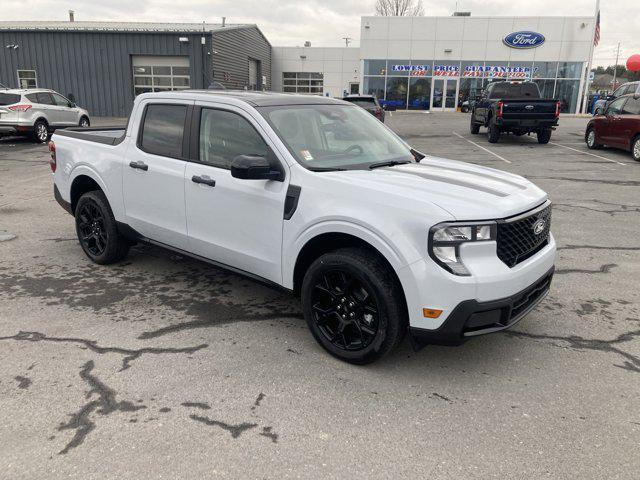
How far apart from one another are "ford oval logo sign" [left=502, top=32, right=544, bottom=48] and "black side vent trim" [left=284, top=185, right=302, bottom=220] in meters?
37.8

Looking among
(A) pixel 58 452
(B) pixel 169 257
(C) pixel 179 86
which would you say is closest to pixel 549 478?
(A) pixel 58 452

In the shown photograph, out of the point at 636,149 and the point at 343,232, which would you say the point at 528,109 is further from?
the point at 343,232

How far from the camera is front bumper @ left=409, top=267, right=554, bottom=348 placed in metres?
3.01

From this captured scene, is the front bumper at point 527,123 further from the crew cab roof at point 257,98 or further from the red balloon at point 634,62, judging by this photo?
the red balloon at point 634,62

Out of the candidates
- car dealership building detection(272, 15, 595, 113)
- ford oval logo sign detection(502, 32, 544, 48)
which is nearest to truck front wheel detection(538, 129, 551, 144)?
car dealership building detection(272, 15, 595, 113)

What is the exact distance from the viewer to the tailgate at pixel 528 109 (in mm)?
17219

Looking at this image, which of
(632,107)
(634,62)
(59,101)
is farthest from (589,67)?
(59,101)

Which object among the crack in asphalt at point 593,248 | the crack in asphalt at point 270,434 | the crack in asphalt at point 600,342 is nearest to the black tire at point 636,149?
the crack in asphalt at point 593,248

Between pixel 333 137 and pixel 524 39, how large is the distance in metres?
37.2

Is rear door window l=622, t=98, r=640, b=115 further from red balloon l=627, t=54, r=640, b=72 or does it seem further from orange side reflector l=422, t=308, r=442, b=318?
red balloon l=627, t=54, r=640, b=72

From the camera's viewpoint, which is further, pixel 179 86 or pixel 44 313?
pixel 179 86

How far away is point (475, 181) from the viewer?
3.66 metres

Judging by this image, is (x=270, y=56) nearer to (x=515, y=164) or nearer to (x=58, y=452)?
(x=515, y=164)

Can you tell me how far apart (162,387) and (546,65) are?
40.0 m
